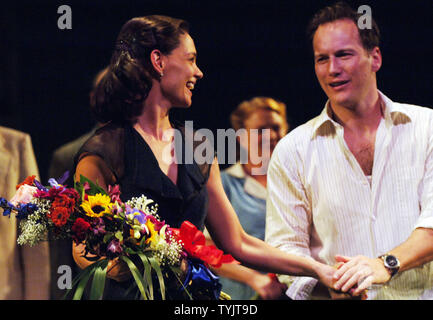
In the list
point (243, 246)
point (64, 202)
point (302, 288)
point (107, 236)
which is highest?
point (64, 202)

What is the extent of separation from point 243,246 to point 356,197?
1.93ft

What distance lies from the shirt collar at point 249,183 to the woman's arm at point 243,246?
0.91 m

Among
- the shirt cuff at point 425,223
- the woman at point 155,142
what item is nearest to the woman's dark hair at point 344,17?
the woman at point 155,142

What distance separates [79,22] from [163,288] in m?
1.82

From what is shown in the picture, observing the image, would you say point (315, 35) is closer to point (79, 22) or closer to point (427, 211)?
point (427, 211)

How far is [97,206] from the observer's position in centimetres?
232

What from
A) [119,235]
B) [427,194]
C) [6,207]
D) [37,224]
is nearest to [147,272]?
[119,235]

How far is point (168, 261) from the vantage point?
7.82 feet

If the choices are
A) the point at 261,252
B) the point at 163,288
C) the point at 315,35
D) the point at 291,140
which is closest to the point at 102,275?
the point at 163,288

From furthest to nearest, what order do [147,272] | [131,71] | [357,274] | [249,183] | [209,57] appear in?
[249,183] → [209,57] → [357,274] → [131,71] → [147,272]

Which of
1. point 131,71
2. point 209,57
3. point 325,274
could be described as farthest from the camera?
point 209,57

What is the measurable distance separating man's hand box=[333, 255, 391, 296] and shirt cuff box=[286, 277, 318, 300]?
15 centimetres

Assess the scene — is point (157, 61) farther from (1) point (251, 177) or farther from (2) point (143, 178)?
(1) point (251, 177)

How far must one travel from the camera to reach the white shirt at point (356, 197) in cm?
318
